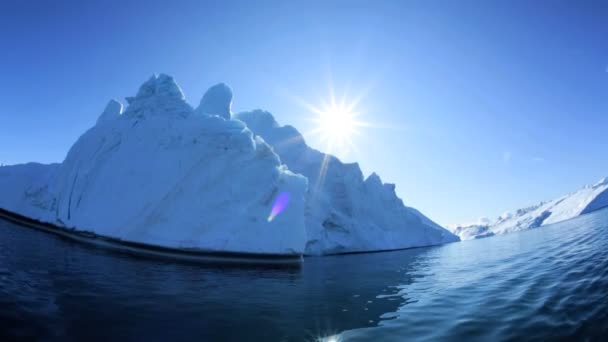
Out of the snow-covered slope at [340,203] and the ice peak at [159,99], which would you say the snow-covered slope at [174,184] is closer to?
the ice peak at [159,99]

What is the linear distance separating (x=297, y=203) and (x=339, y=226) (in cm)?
2519

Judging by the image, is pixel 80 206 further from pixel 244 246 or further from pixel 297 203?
pixel 297 203

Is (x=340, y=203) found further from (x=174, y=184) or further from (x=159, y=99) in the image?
(x=174, y=184)

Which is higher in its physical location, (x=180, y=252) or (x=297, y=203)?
(x=297, y=203)

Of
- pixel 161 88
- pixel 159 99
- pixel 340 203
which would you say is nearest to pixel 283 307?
pixel 159 99

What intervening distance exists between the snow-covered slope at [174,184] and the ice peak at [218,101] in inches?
178

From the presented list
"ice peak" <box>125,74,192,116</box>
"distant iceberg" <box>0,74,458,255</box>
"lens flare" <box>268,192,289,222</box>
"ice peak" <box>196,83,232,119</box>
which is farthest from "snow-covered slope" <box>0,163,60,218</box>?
"lens flare" <box>268,192,289,222</box>

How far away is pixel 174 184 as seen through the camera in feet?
74.6

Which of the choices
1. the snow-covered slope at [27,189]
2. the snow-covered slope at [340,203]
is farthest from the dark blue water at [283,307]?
the snow-covered slope at [340,203]

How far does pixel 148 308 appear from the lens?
7672mm

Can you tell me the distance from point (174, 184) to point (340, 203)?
36.0m

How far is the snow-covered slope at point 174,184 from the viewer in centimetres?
2059

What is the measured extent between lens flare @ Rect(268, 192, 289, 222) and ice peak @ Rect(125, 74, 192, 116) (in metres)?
12.2

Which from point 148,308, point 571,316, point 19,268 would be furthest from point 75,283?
point 571,316
